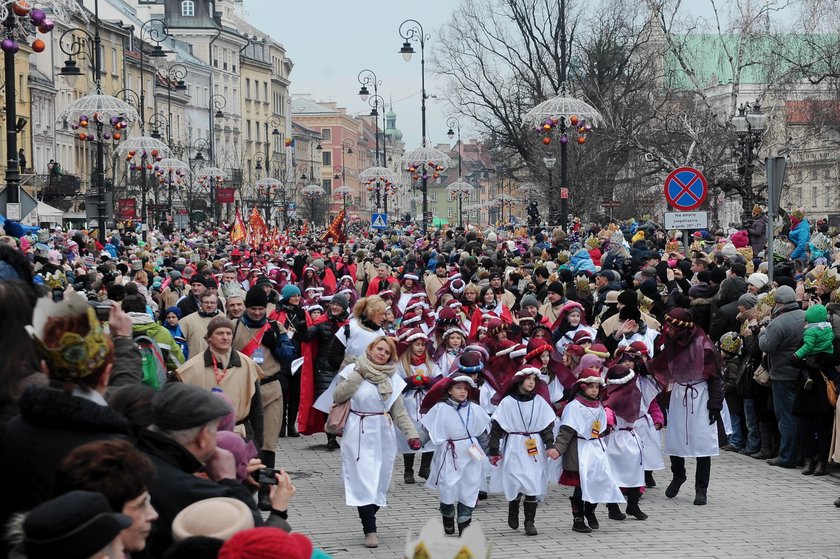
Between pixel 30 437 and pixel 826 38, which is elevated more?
pixel 826 38

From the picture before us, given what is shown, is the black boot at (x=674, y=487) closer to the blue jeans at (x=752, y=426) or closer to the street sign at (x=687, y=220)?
the blue jeans at (x=752, y=426)

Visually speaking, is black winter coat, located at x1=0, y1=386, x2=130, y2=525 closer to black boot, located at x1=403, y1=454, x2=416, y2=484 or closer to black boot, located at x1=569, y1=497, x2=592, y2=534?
black boot, located at x1=569, y1=497, x2=592, y2=534

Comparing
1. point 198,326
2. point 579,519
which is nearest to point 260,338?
point 198,326

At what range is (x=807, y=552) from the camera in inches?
415

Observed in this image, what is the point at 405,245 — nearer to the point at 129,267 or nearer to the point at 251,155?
the point at 129,267

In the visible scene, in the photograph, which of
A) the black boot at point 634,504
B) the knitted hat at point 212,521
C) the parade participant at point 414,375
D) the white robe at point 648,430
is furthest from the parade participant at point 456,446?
the knitted hat at point 212,521

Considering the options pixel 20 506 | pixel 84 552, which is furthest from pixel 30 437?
pixel 84 552

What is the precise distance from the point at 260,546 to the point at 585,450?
773 cm

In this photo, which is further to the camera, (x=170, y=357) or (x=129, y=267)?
(x=129, y=267)

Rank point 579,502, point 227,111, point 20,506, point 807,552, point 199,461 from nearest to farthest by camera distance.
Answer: point 20,506, point 199,461, point 807,552, point 579,502, point 227,111

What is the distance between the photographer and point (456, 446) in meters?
11.0

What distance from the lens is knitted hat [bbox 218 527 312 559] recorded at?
12.7 feet

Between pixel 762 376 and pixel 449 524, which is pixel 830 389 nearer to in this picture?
pixel 762 376

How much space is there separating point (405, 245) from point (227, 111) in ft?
261
